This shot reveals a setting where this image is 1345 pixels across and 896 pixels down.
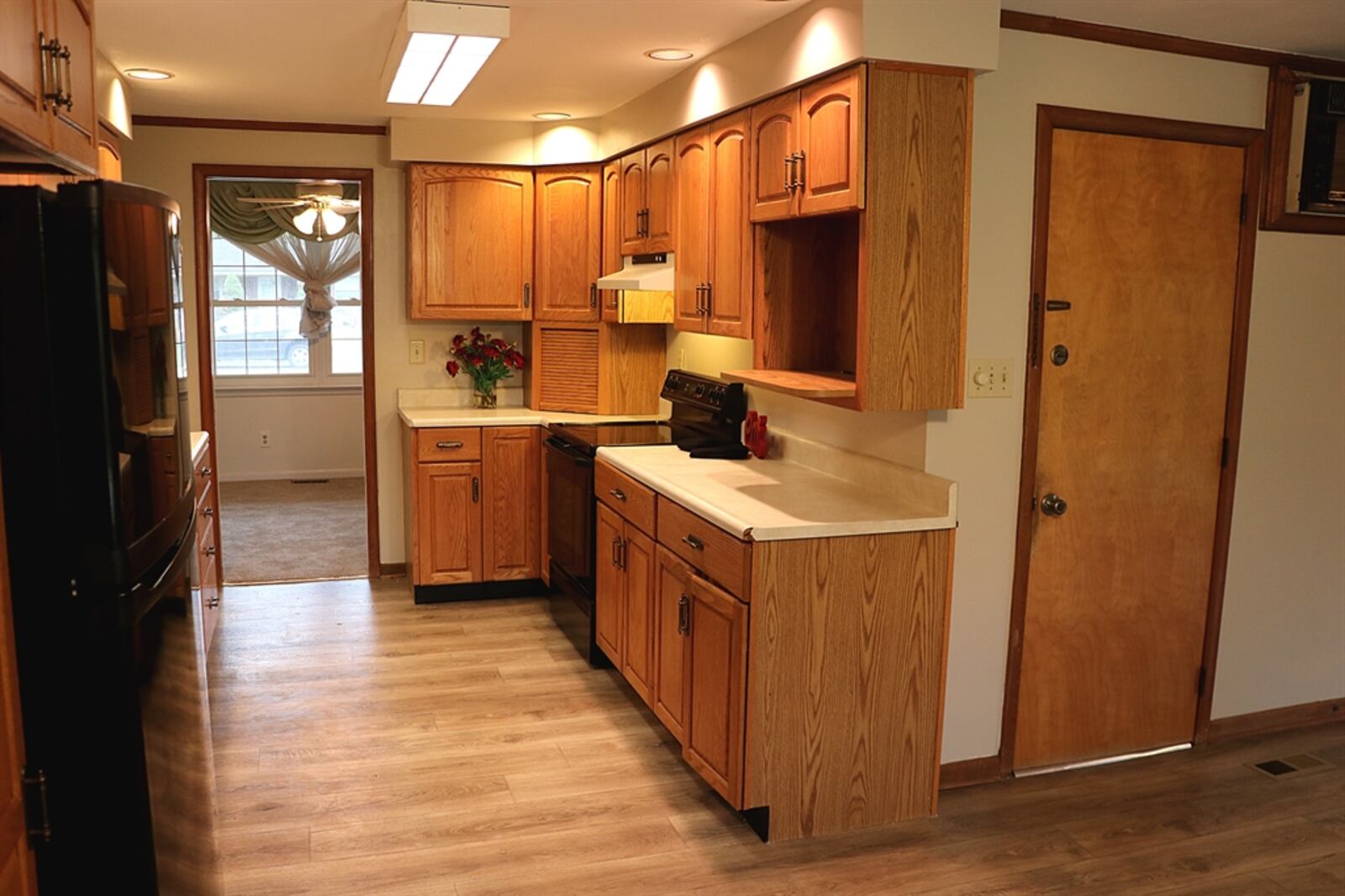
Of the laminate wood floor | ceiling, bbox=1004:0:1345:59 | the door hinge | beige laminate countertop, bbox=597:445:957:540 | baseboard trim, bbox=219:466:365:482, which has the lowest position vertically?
the laminate wood floor

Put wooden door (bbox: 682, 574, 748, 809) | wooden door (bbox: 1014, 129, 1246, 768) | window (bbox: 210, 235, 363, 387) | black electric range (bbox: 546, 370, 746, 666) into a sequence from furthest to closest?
window (bbox: 210, 235, 363, 387) → black electric range (bbox: 546, 370, 746, 666) → wooden door (bbox: 1014, 129, 1246, 768) → wooden door (bbox: 682, 574, 748, 809)

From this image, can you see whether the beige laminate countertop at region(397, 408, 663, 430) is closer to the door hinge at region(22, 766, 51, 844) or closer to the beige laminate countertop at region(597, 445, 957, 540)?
the beige laminate countertop at region(597, 445, 957, 540)

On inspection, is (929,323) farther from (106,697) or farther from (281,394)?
(281,394)

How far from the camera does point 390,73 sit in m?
3.85

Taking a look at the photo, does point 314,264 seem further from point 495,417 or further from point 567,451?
point 567,451

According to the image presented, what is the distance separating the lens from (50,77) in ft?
5.41

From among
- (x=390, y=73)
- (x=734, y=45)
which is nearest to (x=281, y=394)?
(x=390, y=73)

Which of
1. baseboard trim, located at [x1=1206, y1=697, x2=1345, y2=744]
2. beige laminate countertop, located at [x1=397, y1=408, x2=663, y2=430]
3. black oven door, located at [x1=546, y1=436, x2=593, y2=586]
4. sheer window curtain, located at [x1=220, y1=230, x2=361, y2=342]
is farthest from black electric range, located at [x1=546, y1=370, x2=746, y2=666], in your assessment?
sheer window curtain, located at [x1=220, y1=230, x2=361, y2=342]

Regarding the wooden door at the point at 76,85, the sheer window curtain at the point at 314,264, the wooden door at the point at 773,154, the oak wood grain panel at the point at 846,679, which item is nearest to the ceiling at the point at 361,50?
the wooden door at the point at 773,154

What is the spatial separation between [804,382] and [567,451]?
67.1 inches

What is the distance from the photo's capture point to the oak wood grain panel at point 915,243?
2883 mm

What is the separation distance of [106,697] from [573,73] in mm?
3199

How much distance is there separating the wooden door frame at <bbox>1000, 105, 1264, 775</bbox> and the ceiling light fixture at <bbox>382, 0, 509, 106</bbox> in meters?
1.63

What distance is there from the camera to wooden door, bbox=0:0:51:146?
4.62 ft
